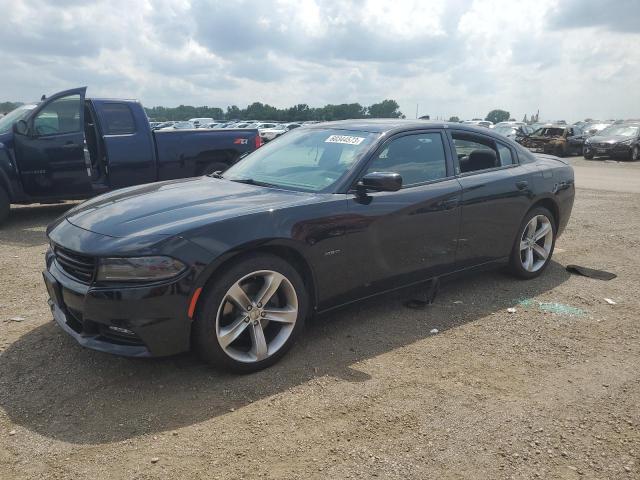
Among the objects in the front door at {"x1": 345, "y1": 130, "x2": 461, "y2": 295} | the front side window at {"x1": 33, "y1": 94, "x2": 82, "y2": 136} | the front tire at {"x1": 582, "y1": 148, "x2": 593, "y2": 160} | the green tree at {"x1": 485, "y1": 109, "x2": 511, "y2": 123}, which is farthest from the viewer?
the green tree at {"x1": 485, "y1": 109, "x2": 511, "y2": 123}

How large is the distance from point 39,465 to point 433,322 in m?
2.84

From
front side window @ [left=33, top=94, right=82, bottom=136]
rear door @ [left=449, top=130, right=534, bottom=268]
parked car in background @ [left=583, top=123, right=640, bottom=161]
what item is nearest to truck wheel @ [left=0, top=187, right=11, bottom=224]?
front side window @ [left=33, top=94, right=82, bottom=136]

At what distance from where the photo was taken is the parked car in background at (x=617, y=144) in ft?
73.7

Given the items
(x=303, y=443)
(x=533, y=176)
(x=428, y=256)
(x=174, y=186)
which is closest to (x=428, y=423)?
(x=303, y=443)

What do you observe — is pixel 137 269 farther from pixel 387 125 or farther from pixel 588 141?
pixel 588 141

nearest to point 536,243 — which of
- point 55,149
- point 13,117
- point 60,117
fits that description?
point 55,149

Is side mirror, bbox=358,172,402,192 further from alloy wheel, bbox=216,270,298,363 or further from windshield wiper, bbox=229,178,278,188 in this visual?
alloy wheel, bbox=216,270,298,363

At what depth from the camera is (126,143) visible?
Result: 8.21 metres

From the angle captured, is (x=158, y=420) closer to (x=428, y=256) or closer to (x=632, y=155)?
(x=428, y=256)

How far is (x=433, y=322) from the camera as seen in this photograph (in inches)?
165

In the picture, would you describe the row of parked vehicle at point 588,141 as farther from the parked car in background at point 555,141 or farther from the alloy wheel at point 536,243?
the alloy wheel at point 536,243

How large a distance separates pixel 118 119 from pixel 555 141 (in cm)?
2183

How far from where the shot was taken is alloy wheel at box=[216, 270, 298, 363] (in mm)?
3193

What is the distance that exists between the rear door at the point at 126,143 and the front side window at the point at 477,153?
5.47 metres
